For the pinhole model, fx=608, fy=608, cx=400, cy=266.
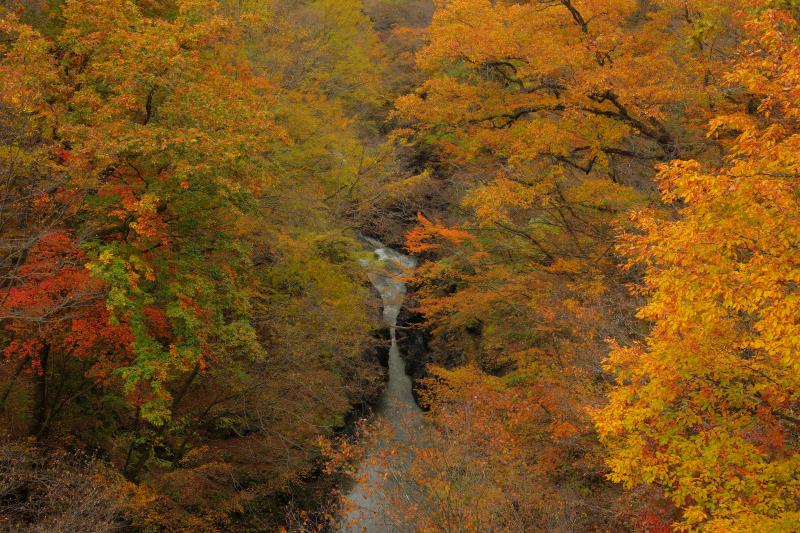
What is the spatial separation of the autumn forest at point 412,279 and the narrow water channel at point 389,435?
0.75ft

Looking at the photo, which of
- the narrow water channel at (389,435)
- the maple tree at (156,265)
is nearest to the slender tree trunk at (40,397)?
the maple tree at (156,265)

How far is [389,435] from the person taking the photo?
37.5ft

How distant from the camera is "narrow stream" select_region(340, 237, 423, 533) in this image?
11.0 meters

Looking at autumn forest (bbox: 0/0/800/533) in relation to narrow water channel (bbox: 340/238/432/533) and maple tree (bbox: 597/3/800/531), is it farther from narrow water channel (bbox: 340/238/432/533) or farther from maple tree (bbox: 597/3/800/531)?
narrow water channel (bbox: 340/238/432/533)

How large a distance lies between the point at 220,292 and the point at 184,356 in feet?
7.33

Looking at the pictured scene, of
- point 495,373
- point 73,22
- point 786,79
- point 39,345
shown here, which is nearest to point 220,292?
point 39,345

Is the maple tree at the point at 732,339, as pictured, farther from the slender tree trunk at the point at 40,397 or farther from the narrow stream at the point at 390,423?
the slender tree trunk at the point at 40,397

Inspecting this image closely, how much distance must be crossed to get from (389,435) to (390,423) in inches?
325

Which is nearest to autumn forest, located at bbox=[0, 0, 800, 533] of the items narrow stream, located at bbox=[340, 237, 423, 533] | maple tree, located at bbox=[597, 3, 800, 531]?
maple tree, located at bbox=[597, 3, 800, 531]

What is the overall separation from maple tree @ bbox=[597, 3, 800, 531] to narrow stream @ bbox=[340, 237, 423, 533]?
4.80 metres

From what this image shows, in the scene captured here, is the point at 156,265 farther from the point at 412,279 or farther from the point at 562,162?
the point at 562,162

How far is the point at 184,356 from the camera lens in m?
10.7

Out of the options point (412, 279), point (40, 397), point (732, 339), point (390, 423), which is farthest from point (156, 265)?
point (412, 279)

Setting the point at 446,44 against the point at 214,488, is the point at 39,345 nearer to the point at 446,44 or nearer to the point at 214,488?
the point at 214,488
